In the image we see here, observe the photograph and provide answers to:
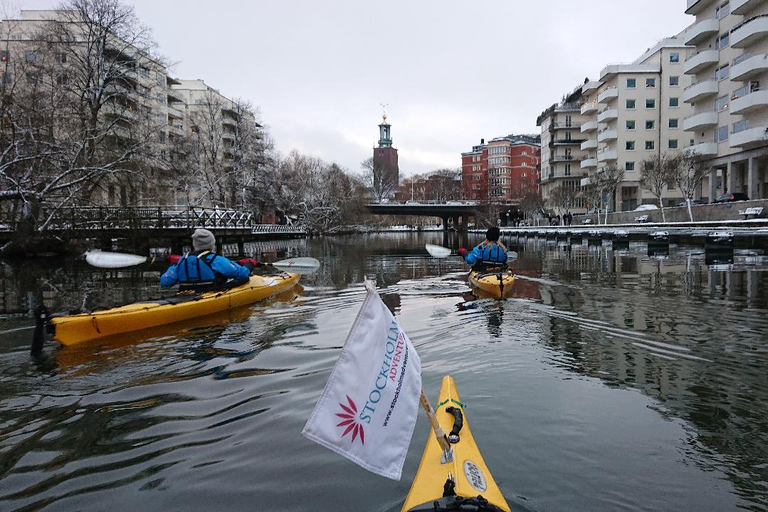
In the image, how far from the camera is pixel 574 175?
262 ft

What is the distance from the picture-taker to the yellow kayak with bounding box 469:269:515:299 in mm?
10883

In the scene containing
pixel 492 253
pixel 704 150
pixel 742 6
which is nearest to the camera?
pixel 492 253

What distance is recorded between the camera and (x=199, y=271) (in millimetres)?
9406

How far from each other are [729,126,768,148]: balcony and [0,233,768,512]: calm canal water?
101ft

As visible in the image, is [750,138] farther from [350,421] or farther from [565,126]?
[565,126]

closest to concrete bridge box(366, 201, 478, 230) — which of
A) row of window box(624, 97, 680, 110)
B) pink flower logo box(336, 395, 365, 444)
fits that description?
row of window box(624, 97, 680, 110)

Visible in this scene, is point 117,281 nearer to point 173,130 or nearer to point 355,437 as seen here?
point 355,437

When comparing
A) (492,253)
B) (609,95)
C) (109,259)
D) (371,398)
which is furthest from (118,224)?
(609,95)

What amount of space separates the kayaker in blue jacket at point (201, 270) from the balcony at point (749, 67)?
127 feet

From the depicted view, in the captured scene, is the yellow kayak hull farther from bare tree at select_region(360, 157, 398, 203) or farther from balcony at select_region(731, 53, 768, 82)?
bare tree at select_region(360, 157, 398, 203)

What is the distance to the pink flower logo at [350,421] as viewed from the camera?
85.2 inches

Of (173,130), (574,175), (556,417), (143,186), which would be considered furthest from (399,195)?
(556,417)

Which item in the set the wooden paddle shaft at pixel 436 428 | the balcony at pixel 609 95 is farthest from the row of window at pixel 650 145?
the wooden paddle shaft at pixel 436 428

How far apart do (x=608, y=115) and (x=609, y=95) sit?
2.39 metres
